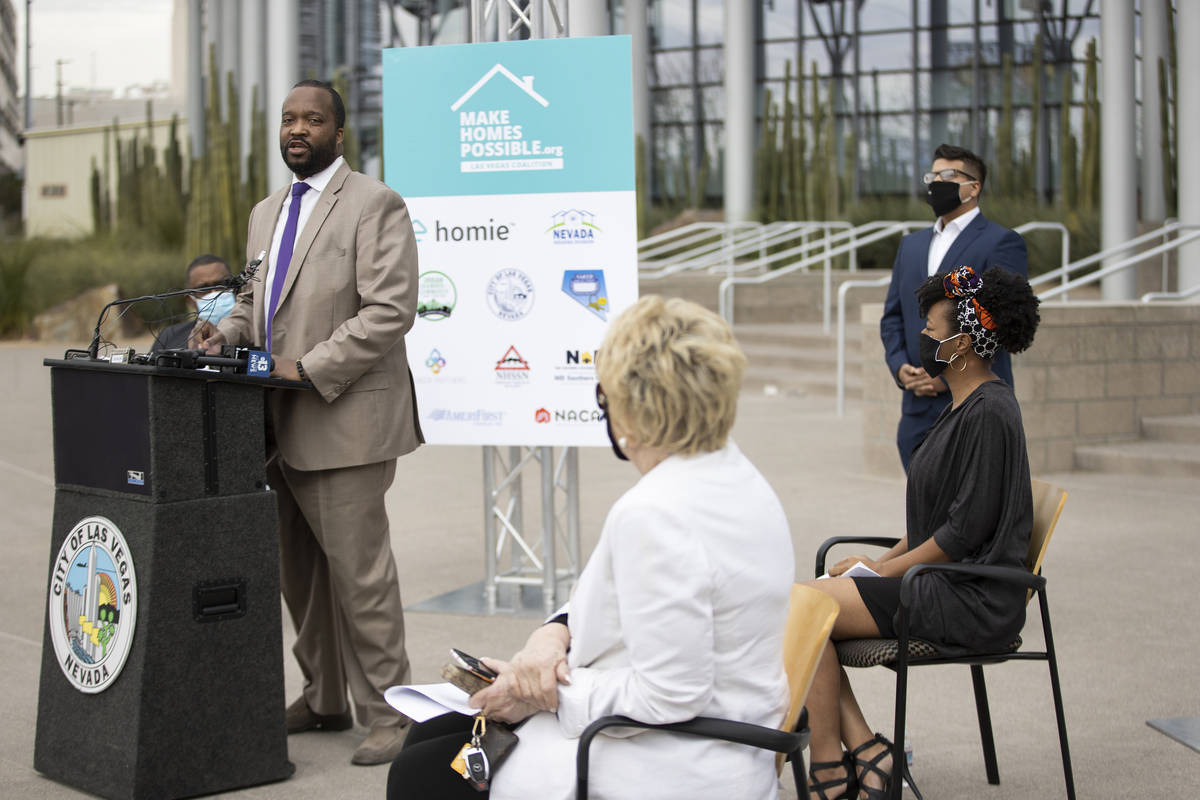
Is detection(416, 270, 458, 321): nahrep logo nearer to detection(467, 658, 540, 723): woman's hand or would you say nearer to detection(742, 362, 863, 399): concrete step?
detection(467, 658, 540, 723): woman's hand

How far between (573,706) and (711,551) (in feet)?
1.25

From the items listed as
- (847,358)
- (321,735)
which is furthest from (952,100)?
(321,735)

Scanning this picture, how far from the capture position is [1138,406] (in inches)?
363

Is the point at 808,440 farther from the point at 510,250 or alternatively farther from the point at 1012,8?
the point at 1012,8

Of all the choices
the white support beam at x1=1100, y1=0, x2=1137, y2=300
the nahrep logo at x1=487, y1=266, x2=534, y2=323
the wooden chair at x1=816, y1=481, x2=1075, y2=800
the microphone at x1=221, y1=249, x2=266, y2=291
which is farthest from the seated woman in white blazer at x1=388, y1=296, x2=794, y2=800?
the white support beam at x1=1100, y1=0, x2=1137, y2=300

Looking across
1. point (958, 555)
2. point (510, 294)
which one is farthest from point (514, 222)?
point (958, 555)

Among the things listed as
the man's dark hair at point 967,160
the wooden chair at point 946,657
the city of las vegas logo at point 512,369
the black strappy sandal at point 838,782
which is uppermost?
the man's dark hair at point 967,160

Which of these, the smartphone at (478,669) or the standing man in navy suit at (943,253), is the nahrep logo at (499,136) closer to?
the standing man in navy suit at (943,253)

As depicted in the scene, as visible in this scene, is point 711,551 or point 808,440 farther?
point 808,440

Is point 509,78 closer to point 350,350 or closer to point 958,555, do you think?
point 350,350

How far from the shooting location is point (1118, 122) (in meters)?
16.2

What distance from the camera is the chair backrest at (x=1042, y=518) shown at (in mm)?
3250

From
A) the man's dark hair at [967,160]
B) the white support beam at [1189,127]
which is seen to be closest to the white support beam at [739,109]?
the white support beam at [1189,127]

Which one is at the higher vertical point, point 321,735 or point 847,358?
point 847,358
